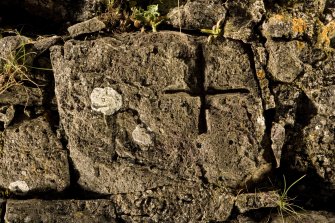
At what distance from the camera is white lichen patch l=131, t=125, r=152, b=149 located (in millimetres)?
3414

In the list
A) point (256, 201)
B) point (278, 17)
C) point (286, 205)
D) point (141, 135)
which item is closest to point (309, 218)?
point (286, 205)

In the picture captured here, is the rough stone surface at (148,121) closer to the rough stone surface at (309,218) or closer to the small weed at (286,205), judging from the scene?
the small weed at (286,205)

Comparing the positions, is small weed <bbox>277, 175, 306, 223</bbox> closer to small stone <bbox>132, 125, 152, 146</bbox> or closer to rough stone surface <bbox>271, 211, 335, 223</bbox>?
rough stone surface <bbox>271, 211, 335, 223</bbox>

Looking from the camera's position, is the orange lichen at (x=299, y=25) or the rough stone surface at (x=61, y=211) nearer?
the rough stone surface at (x=61, y=211)

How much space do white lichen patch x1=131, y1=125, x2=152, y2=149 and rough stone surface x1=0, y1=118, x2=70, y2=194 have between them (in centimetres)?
53

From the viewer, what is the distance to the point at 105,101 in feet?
11.1

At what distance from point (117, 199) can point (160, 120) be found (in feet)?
2.15

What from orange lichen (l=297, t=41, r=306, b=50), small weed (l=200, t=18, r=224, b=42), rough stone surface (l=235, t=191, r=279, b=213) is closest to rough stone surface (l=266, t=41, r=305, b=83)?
orange lichen (l=297, t=41, r=306, b=50)

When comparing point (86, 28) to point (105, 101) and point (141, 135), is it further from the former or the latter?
point (141, 135)

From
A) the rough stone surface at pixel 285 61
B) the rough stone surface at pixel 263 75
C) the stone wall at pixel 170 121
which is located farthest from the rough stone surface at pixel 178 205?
the rough stone surface at pixel 285 61

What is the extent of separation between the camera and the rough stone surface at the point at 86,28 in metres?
3.57

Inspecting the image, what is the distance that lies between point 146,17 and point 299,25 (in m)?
1.16

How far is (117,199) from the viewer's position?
344cm

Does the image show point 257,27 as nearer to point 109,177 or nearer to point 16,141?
point 109,177
